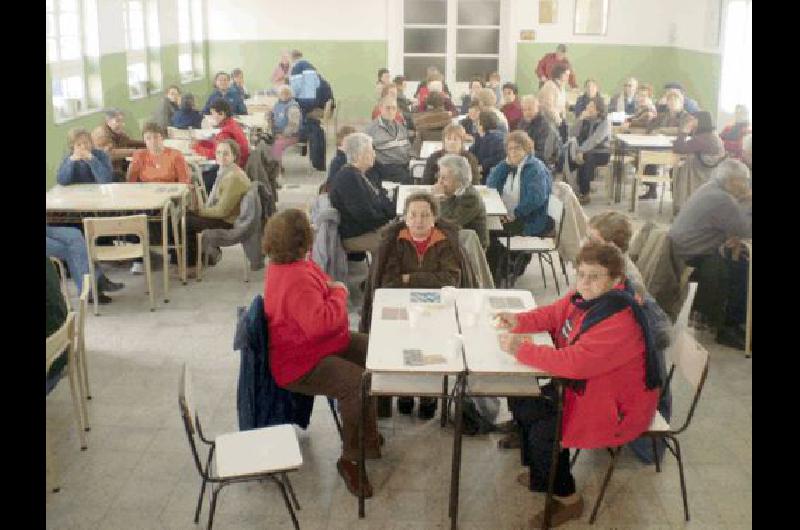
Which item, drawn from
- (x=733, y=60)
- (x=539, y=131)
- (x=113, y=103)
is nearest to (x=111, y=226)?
(x=539, y=131)

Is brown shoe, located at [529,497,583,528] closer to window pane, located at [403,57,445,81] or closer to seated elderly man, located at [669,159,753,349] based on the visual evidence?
seated elderly man, located at [669,159,753,349]

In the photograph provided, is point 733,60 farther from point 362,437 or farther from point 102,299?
point 362,437

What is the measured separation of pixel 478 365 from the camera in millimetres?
3328

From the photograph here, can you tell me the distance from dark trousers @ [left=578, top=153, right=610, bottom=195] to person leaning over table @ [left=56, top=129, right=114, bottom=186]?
5.13 meters

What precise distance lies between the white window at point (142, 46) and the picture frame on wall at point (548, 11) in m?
6.38

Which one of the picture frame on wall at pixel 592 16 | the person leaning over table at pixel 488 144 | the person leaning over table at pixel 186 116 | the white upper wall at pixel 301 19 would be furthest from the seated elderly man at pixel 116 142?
the picture frame on wall at pixel 592 16

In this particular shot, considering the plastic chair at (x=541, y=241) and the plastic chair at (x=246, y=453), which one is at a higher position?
the plastic chair at (x=541, y=241)

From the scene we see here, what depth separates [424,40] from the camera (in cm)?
1505

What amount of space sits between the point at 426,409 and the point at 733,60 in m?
8.63

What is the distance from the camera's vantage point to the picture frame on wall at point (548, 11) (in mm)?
14438

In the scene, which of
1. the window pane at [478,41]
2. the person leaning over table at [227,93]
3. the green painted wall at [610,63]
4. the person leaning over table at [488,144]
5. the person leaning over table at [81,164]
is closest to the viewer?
the person leaning over table at [81,164]

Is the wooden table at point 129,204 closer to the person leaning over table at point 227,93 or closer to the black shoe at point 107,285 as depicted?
the black shoe at point 107,285

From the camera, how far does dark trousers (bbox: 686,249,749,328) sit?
5.39 meters
